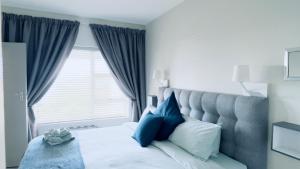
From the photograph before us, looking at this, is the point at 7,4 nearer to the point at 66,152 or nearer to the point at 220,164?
the point at 66,152

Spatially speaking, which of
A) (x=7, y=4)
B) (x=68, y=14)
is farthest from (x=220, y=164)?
(x=7, y=4)

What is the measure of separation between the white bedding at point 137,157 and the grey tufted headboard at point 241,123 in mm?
111

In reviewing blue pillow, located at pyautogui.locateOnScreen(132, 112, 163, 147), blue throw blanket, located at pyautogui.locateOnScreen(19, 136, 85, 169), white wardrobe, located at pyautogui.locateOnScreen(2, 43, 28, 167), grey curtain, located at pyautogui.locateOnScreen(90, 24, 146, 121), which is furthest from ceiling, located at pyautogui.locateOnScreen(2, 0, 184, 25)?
blue throw blanket, located at pyautogui.locateOnScreen(19, 136, 85, 169)

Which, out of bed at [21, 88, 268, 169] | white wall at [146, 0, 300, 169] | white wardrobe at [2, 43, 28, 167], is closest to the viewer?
white wall at [146, 0, 300, 169]

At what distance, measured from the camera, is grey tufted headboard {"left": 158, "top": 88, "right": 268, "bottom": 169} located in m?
1.75

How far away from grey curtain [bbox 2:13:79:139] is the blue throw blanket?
135 cm

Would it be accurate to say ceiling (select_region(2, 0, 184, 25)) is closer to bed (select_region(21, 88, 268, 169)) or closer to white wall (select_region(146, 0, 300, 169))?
white wall (select_region(146, 0, 300, 169))

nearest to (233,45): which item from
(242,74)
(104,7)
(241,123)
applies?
(242,74)

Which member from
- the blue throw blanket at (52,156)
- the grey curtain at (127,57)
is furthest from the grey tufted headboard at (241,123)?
the grey curtain at (127,57)

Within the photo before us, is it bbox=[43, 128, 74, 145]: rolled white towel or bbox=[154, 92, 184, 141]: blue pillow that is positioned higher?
bbox=[154, 92, 184, 141]: blue pillow

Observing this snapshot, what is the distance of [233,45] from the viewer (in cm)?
213

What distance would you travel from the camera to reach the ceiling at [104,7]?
3.02m

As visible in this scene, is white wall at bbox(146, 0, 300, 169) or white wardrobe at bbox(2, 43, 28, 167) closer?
white wall at bbox(146, 0, 300, 169)

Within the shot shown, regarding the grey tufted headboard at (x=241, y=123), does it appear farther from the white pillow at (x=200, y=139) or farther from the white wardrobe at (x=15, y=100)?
the white wardrobe at (x=15, y=100)
